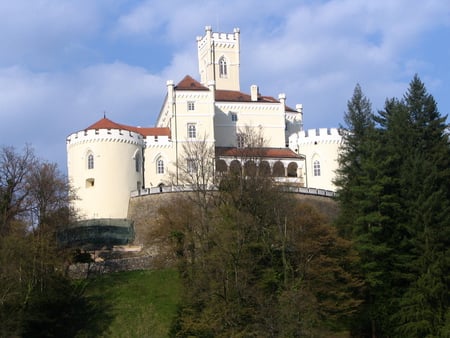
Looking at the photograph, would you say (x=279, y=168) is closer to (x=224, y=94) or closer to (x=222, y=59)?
(x=224, y=94)

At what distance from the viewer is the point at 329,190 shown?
63.4m

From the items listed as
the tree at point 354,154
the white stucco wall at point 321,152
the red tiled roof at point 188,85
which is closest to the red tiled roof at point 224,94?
the red tiled roof at point 188,85

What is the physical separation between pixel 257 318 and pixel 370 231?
10.6 meters

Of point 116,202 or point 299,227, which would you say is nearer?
point 299,227

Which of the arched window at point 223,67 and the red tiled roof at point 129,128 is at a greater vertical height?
the arched window at point 223,67

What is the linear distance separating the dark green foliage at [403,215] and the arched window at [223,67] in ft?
81.1

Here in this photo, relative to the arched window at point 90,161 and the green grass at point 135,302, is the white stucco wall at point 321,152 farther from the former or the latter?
the green grass at point 135,302

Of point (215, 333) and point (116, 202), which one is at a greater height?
point (116, 202)

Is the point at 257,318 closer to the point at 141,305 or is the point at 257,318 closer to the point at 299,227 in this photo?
the point at 299,227

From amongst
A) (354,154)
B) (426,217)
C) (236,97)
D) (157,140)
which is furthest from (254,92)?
(426,217)

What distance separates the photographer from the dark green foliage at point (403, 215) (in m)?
41.8

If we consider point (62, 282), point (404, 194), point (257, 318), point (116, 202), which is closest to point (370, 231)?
point (404, 194)

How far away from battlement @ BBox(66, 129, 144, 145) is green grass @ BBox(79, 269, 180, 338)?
13.5 meters

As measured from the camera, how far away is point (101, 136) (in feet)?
202
